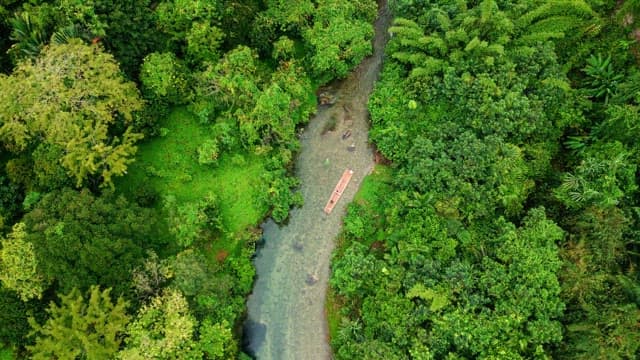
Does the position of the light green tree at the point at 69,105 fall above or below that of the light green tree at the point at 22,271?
above

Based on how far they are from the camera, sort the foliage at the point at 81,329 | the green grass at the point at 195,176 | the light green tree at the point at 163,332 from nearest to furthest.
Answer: the foliage at the point at 81,329
the light green tree at the point at 163,332
the green grass at the point at 195,176

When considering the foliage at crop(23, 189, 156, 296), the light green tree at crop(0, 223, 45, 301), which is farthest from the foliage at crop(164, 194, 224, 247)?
the light green tree at crop(0, 223, 45, 301)

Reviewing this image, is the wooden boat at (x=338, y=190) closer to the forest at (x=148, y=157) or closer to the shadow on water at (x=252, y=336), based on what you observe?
the forest at (x=148, y=157)

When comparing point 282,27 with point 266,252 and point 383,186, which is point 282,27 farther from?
point 266,252

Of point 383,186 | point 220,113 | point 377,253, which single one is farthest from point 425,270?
point 220,113

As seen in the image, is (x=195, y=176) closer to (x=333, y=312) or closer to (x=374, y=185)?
(x=374, y=185)

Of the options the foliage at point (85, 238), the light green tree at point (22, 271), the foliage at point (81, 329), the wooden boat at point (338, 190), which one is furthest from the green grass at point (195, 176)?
the foliage at point (81, 329)

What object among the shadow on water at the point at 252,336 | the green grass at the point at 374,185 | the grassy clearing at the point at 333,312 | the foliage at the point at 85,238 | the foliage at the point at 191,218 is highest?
the foliage at the point at 85,238

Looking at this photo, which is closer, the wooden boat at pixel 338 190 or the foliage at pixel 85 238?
the foliage at pixel 85 238
